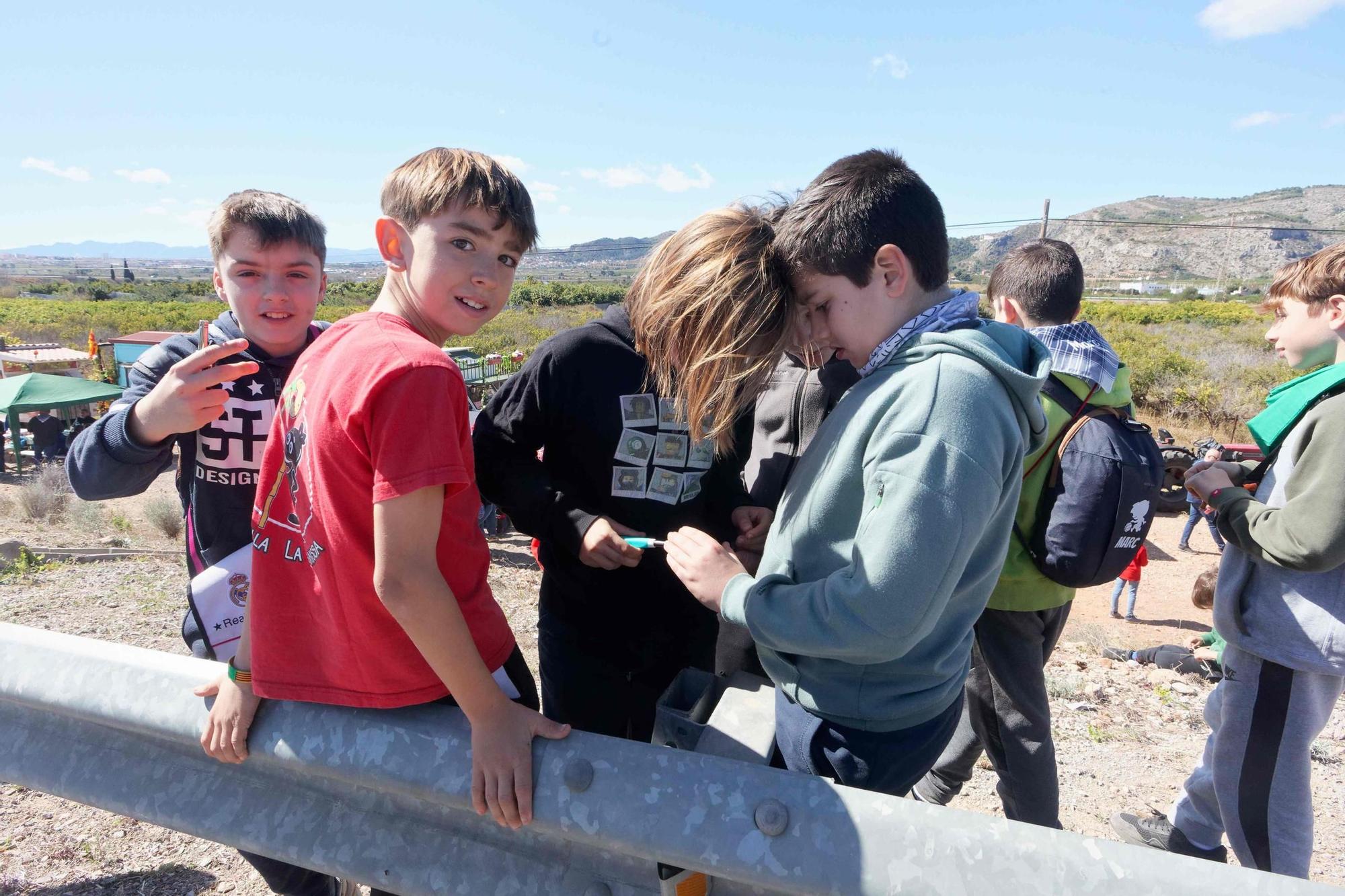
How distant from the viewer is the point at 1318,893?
0.93m

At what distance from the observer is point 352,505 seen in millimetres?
1318

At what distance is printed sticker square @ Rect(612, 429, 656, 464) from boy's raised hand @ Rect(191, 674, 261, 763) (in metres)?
0.97

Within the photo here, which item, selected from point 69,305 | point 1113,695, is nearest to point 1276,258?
point 1113,695

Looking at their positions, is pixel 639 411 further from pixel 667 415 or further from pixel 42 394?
pixel 42 394

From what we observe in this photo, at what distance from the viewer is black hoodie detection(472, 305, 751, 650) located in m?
1.96

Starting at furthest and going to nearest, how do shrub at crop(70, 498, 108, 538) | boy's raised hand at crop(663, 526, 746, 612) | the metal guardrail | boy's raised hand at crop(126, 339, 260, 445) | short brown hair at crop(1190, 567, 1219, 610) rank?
shrub at crop(70, 498, 108, 538), short brown hair at crop(1190, 567, 1219, 610), boy's raised hand at crop(126, 339, 260, 445), boy's raised hand at crop(663, 526, 746, 612), the metal guardrail

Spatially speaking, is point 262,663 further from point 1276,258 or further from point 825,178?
point 1276,258

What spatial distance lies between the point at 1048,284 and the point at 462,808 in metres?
2.51

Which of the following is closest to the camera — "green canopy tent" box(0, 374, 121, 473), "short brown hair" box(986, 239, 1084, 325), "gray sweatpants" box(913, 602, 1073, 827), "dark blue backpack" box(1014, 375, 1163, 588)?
"dark blue backpack" box(1014, 375, 1163, 588)

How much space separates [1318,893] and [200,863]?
249 cm

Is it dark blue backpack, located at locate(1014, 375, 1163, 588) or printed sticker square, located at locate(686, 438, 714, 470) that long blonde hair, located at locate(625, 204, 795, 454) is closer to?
printed sticker square, located at locate(686, 438, 714, 470)

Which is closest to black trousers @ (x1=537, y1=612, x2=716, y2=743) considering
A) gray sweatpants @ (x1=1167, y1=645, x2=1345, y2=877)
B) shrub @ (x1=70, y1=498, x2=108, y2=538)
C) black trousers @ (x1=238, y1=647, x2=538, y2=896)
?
black trousers @ (x1=238, y1=647, x2=538, y2=896)

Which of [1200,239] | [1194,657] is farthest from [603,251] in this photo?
[1200,239]

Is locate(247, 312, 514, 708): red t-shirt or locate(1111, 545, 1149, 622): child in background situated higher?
locate(247, 312, 514, 708): red t-shirt
